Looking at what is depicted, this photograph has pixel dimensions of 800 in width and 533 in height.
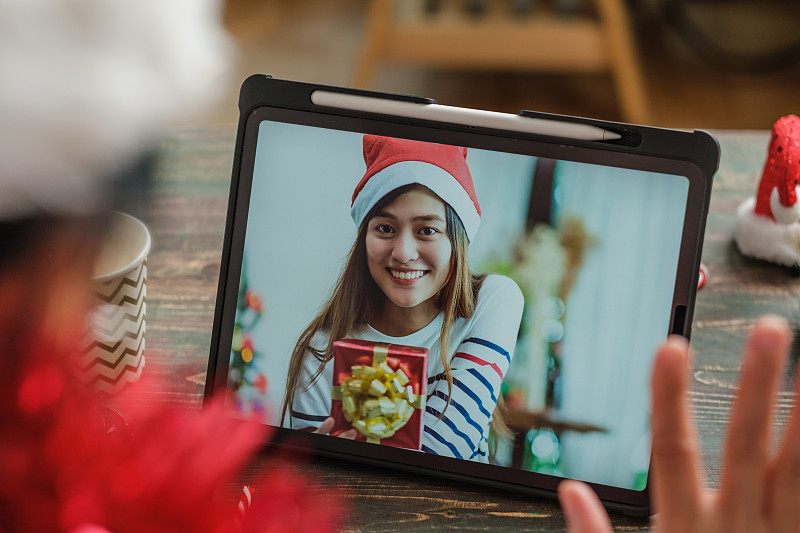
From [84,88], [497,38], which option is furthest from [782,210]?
[497,38]

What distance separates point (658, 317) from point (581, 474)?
102 millimetres

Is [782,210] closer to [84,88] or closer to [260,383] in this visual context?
[260,383]

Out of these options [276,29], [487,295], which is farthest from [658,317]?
[276,29]

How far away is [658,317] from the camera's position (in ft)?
1.39

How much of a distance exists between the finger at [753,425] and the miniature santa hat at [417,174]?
0.20 meters

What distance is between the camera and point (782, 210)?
608mm

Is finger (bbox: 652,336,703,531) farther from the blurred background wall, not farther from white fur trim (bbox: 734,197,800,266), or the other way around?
the blurred background wall

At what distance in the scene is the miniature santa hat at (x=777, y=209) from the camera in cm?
59

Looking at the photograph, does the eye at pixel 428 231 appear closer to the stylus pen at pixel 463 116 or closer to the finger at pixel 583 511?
the stylus pen at pixel 463 116

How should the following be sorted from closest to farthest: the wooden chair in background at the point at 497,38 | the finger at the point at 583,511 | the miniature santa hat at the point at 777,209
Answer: the finger at the point at 583,511, the miniature santa hat at the point at 777,209, the wooden chair in background at the point at 497,38

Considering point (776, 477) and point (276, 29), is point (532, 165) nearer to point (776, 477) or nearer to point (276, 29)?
point (776, 477)

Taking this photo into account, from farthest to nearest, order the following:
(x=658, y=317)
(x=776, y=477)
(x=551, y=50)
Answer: (x=551, y=50) → (x=658, y=317) → (x=776, y=477)

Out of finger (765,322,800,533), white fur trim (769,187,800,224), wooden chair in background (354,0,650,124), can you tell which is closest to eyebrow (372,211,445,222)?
finger (765,322,800,533)

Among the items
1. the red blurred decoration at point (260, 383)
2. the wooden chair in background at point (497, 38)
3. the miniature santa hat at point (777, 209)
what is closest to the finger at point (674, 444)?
the red blurred decoration at point (260, 383)
